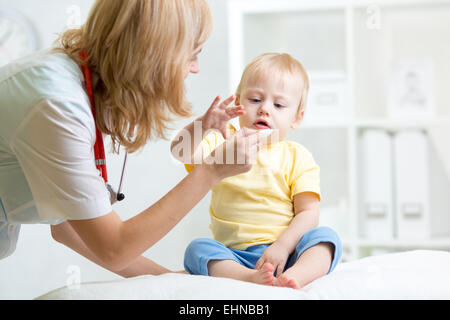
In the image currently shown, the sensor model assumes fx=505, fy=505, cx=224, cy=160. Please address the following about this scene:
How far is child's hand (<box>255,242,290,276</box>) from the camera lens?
1.12m

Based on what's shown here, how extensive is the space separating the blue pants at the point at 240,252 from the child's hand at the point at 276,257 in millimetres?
35

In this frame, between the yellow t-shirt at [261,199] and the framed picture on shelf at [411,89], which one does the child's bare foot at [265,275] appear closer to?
the yellow t-shirt at [261,199]

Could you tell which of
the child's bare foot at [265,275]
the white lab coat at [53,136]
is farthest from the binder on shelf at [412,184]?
the white lab coat at [53,136]

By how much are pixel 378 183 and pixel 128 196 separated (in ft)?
4.05

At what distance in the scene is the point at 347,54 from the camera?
2.43 metres

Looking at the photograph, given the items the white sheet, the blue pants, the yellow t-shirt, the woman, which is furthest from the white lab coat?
the yellow t-shirt

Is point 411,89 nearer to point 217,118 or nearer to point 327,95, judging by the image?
point 327,95

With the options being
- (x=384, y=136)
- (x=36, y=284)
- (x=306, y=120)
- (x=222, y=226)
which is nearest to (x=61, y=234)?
(x=222, y=226)

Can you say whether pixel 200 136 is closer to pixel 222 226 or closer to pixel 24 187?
pixel 222 226

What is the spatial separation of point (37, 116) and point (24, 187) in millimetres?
255

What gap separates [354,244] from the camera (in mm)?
2402

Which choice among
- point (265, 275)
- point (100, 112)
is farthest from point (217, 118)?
point (265, 275)

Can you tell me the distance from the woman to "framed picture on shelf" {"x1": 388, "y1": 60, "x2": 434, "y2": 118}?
1.61 m

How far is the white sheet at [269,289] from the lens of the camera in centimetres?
86
